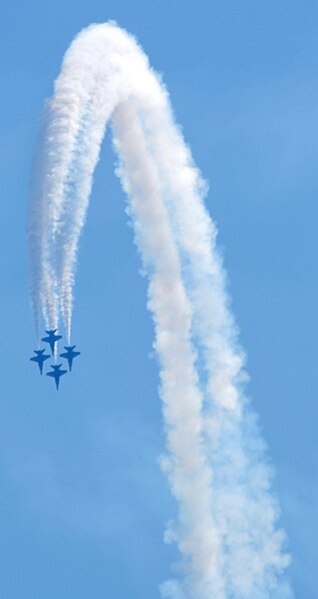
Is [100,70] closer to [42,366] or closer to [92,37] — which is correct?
[92,37]

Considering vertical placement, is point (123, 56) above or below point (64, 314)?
above

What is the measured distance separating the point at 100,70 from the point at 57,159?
5340 millimetres

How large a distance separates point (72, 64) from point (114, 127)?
13.0ft

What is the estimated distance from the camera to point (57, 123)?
16025cm

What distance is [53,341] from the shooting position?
16562cm

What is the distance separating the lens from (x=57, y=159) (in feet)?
525

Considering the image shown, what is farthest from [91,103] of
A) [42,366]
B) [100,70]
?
[42,366]

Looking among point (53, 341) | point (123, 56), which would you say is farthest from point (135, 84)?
point (53, 341)

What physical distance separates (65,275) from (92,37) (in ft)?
33.7

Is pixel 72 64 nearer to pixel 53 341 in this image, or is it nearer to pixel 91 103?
pixel 91 103

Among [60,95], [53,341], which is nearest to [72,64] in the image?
[60,95]

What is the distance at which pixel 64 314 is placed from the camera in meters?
162

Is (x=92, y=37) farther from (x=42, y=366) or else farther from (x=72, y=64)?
(x=42, y=366)

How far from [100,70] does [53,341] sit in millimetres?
11870
